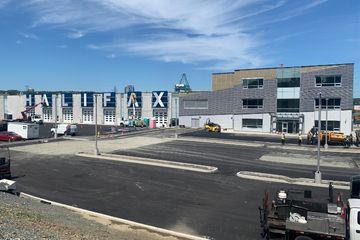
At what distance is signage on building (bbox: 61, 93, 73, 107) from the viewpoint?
92113 mm

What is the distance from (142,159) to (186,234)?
19398 mm

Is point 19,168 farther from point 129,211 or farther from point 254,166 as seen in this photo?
→ point 254,166

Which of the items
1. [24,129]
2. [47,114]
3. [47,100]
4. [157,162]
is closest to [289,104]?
[157,162]

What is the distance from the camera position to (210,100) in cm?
7394

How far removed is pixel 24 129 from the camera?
170 ft

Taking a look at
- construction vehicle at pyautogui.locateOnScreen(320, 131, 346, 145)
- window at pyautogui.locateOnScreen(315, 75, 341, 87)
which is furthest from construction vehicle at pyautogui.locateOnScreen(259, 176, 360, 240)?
window at pyautogui.locateOnScreen(315, 75, 341, 87)

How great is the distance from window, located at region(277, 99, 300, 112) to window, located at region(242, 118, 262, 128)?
4.33 m

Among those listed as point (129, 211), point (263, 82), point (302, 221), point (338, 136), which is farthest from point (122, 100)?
point (302, 221)

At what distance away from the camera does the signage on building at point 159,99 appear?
8044 cm

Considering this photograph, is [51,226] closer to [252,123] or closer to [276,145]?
[276,145]

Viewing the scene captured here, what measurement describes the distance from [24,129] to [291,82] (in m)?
44.2

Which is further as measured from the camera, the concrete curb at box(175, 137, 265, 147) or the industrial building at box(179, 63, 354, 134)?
the industrial building at box(179, 63, 354, 134)

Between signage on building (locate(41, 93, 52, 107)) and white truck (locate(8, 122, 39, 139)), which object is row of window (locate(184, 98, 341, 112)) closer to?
white truck (locate(8, 122, 39, 139))

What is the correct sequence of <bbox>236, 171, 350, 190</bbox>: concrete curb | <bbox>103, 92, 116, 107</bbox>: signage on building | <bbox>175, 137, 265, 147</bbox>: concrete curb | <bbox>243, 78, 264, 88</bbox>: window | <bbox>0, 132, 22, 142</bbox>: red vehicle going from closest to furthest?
1. <bbox>236, 171, 350, 190</bbox>: concrete curb
2. <bbox>175, 137, 265, 147</bbox>: concrete curb
3. <bbox>0, 132, 22, 142</bbox>: red vehicle
4. <bbox>243, 78, 264, 88</bbox>: window
5. <bbox>103, 92, 116, 107</bbox>: signage on building
